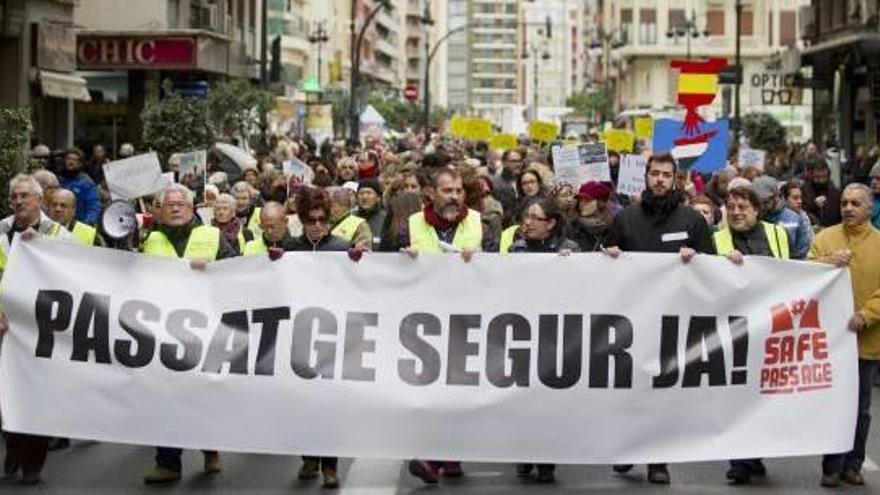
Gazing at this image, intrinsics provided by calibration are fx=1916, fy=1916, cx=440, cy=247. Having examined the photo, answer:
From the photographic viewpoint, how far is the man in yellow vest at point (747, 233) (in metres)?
10.5

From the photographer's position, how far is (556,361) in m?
9.78

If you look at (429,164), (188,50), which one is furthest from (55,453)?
(188,50)

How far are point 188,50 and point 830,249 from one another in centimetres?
3044

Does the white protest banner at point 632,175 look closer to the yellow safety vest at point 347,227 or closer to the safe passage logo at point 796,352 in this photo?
the yellow safety vest at point 347,227

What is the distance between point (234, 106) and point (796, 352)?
82.8ft

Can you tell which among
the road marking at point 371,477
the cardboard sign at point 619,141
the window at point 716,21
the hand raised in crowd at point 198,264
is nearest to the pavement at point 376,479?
the road marking at point 371,477

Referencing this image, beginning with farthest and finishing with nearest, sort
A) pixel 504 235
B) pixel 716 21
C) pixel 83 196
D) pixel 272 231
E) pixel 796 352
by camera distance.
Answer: pixel 716 21 → pixel 83 196 → pixel 504 235 → pixel 272 231 → pixel 796 352

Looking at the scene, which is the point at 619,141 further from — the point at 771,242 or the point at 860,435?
the point at 860,435

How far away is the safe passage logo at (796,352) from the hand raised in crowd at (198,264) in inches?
115

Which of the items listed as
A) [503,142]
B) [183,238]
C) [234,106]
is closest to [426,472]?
[183,238]

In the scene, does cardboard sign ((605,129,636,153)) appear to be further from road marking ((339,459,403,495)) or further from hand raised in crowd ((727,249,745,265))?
hand raised in crowd ((727,249,745,265))

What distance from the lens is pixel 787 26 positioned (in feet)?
349

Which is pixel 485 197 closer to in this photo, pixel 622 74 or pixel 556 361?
pixel 556 361

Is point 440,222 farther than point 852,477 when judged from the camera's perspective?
Yes
